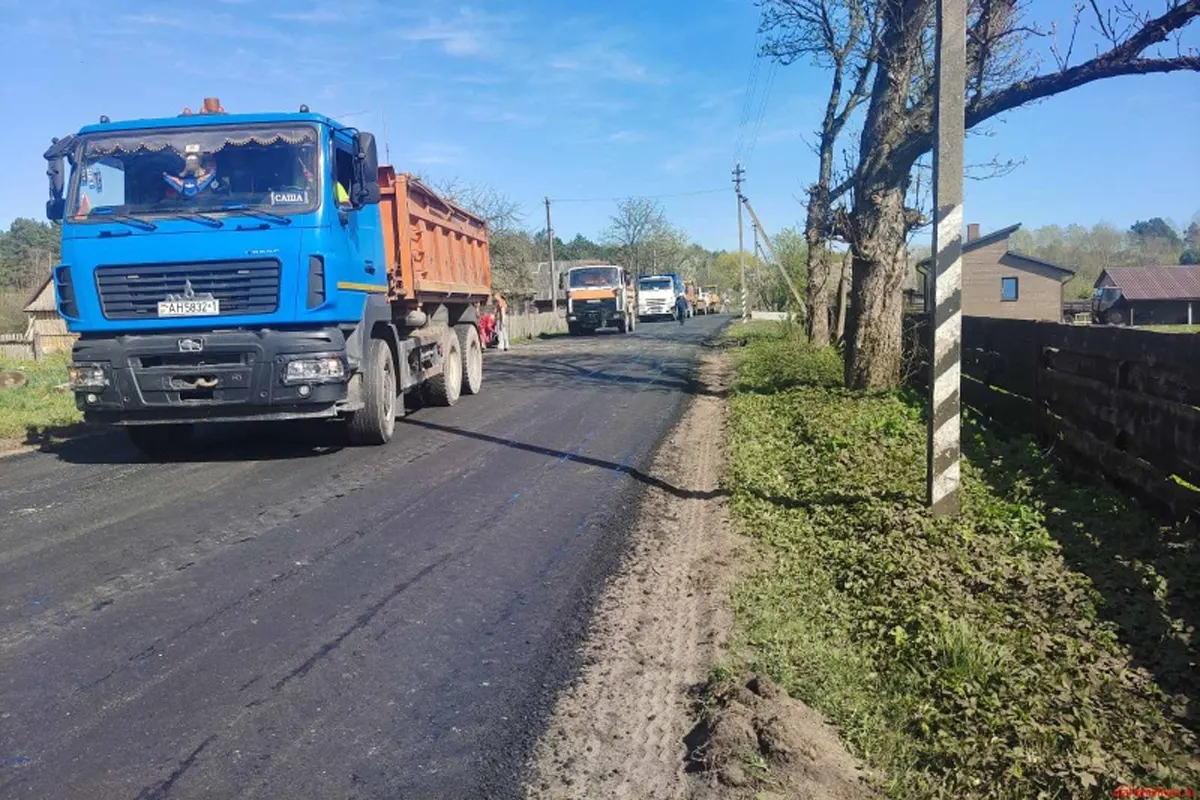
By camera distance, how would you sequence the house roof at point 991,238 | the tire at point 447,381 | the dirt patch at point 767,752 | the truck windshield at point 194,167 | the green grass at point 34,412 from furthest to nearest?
1. the house roof at point 991,238
2. the tire at point 447,381
3. the green grass at point 34,412
4. the truck windshield at point 194,167
5. the dirt patch at point 767,752

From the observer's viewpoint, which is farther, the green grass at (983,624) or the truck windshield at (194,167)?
the truck windshield at (194,167)

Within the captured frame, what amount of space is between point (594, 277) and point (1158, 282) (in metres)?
40.1

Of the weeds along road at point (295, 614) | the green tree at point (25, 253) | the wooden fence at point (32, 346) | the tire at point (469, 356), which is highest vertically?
the green tree at point (25, 253)

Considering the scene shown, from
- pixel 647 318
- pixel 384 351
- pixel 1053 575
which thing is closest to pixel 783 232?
pixel 647 318

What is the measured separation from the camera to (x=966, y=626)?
411 cm

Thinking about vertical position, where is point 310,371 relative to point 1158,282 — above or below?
below

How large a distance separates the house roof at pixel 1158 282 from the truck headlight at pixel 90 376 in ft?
191

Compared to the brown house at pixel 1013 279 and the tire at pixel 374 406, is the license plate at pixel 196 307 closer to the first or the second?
the tire at pixel 374 406

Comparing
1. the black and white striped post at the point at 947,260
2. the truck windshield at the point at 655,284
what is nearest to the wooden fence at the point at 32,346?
the truck windshield at the point at 655,284

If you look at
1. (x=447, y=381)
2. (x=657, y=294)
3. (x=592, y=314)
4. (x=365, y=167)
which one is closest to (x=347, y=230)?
(x=365, y=167)

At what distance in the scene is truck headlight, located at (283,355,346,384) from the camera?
823cm

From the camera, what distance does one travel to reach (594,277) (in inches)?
1421

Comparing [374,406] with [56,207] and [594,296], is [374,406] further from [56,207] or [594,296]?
[594,296]

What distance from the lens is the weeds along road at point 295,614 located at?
3291 mm
